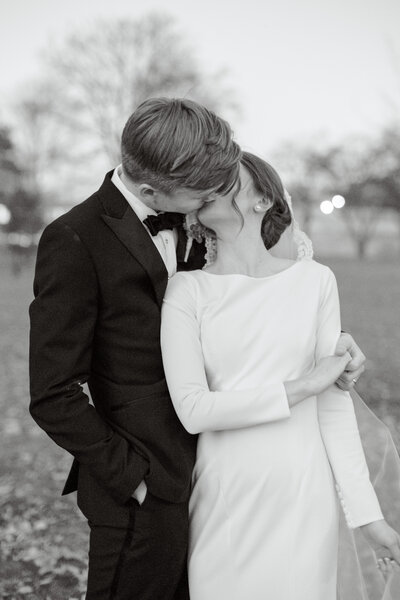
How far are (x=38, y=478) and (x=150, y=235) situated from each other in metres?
4.60

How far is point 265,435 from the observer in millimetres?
2176

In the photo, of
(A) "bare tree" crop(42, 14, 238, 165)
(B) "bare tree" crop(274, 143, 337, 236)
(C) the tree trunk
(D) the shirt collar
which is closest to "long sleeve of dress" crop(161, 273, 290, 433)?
(D) the shirt collar

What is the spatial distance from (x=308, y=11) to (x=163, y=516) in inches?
476

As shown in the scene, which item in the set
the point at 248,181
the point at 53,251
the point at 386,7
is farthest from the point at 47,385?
the point at 386,7

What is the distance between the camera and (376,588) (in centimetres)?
257

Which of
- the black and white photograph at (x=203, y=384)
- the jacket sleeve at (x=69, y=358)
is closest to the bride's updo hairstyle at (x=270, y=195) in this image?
the black and white photograph at (x=203, y=384)

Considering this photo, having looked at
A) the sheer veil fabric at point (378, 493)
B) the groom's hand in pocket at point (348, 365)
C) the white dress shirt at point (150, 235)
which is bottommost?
the sheer veil fabric at point (378, 493)

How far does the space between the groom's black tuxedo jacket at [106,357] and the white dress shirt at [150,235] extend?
0.12ft

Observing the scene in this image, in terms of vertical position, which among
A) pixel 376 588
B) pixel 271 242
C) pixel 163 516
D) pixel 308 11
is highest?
pixel 308 11

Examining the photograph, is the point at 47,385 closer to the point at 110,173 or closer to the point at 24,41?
the point at 110,173

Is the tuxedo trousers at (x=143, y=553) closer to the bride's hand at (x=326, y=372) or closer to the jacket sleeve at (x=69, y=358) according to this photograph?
the jacket sleeve at (x=69, y=358)

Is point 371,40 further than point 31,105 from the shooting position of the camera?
No

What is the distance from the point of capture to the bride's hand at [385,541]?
7.20 ft

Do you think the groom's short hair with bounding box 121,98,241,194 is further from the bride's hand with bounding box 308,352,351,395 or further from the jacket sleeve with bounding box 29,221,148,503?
the bride's hand with bounding box 308,352,351,395
